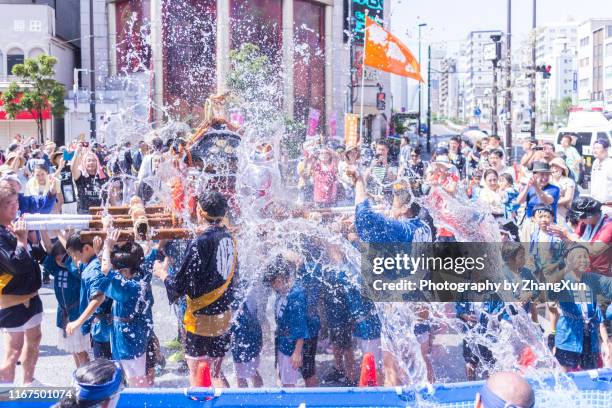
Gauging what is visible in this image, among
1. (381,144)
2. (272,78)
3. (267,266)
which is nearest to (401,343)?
(267,266)

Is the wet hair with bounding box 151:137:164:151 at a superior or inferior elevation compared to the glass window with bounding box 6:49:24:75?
inferior

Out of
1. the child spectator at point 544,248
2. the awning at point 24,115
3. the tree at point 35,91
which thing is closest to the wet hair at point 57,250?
→ the child spectator at point 544,248

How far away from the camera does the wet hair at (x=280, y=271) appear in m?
5.18

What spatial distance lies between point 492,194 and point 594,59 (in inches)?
3630

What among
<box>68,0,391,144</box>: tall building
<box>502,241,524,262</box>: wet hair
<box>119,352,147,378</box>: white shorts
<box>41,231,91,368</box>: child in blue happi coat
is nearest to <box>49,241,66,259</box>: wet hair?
<box>41,231,91,368</box>: child in blue happi coat

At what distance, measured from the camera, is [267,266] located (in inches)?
214

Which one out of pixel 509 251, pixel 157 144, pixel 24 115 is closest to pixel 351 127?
pixel 157 144

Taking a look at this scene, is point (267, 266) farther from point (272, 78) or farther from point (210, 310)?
point (272, 78)

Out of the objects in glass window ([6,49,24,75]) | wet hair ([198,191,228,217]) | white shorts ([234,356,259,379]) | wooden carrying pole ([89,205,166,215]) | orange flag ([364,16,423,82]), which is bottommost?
white shorts ([234,356,259,379])

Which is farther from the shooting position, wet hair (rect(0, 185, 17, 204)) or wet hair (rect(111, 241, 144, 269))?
wet hair (rect(0, 185, 17, 204))

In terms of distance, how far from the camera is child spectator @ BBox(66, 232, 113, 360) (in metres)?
4.89

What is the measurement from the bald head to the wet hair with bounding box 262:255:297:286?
261 centimetres

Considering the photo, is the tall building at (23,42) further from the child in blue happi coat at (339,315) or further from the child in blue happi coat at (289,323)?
the child in blue happi coat at (289,323)

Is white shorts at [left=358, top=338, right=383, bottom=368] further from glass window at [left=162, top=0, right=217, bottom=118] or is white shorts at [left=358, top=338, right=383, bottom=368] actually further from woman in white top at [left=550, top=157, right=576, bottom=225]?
glass window at [left=162, top=0, right=217, bottom=118]
